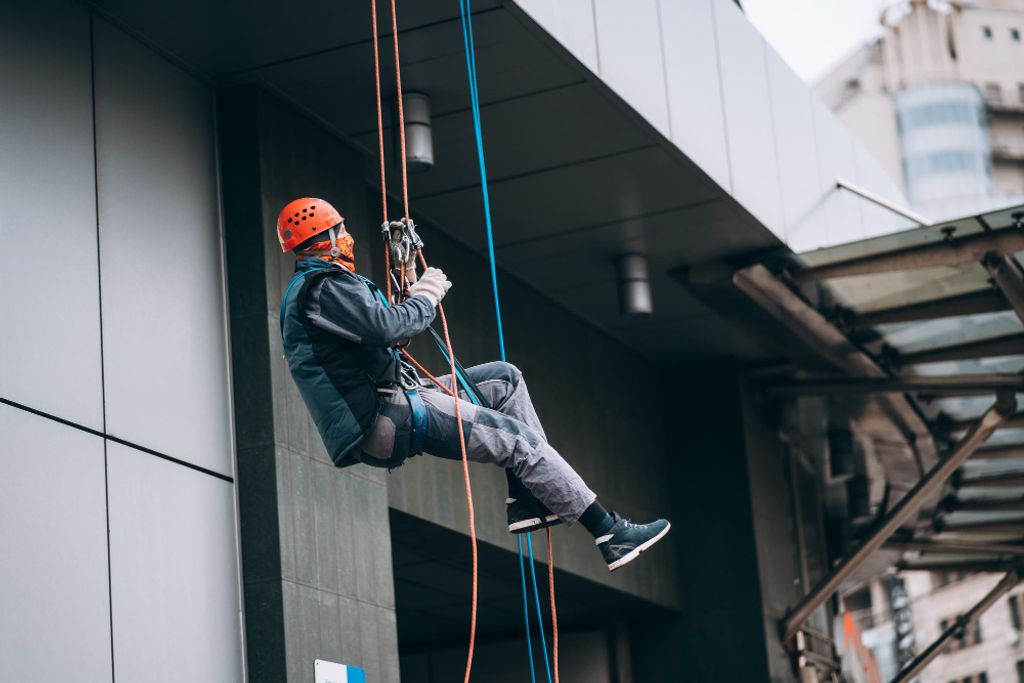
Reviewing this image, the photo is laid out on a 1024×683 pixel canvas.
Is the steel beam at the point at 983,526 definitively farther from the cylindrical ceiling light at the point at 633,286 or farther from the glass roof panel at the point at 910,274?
the cylindrical ceiling light at the point at 633,286

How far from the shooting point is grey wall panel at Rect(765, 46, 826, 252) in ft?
55.6

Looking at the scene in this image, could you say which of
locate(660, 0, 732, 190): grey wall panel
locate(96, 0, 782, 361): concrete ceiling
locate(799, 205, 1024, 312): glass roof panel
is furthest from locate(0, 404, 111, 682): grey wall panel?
locate(799, 205, 1024, 312): glass roof panel

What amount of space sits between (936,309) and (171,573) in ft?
32.2

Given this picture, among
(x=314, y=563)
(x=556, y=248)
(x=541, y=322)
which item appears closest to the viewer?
(x=314, y=563)

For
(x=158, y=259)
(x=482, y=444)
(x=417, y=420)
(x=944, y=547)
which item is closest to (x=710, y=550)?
(x=944, y=547)

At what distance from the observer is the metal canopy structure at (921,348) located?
53.5 ft

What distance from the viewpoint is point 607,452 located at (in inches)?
729

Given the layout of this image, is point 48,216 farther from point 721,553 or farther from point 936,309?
point 721,553

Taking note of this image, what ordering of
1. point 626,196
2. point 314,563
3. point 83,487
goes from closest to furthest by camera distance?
1. point 83,487
2. point 314,563
3. point 626,196

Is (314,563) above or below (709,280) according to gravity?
below

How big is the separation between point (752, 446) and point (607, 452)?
100 inches

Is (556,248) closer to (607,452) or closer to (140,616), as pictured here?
(607,452)

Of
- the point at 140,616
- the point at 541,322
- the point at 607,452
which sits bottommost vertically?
the point at 140,616

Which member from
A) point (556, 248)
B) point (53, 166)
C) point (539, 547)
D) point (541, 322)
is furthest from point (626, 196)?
point (53, 166)
